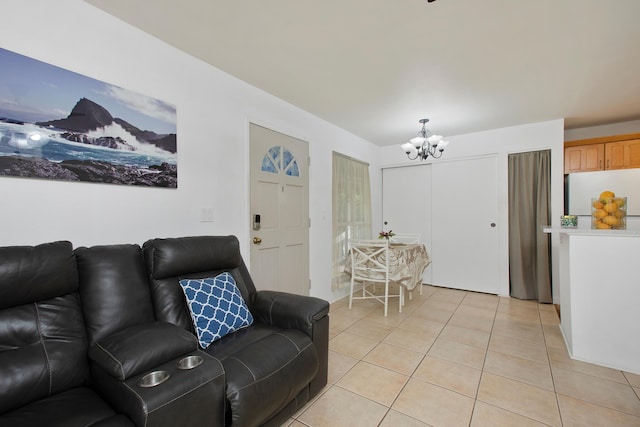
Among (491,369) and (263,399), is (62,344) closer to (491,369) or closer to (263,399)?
(263,399)

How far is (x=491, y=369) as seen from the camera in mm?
2135

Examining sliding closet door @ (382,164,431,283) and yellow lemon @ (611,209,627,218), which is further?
sliding closet door @ (382,164,431,283)

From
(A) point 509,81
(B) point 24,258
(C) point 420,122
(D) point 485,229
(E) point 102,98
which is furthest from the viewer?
(D) point 485,229

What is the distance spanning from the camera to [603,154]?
352 centimetres

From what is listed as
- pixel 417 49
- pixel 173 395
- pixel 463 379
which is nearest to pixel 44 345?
pixel 173 395

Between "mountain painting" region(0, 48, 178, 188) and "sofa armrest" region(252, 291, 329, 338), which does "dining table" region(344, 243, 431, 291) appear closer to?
"sofa armrest" region(252, 291, 329, 338)

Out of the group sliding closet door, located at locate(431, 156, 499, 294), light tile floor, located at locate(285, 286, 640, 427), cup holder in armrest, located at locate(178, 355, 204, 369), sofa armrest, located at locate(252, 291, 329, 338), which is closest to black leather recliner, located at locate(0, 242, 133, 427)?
cup holder in armrest, located at locate(178, 355, 204, 369)

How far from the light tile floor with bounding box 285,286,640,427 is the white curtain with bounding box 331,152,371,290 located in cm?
93

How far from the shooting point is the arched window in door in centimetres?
283

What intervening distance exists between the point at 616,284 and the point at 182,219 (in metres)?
3.30

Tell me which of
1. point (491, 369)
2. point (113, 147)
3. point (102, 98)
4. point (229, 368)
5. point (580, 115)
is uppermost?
point (580, 115)

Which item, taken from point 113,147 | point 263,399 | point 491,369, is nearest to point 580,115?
point 491,369

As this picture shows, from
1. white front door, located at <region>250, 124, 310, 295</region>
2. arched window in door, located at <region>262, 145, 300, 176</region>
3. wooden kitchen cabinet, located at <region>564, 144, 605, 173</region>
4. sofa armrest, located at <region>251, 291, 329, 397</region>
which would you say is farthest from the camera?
wooden kitchen cabinet, located at <region>564, 144, 605, 173</region>

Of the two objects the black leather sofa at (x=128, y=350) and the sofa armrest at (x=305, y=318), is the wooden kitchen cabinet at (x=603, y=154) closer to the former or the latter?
the sofa armrest at (x=305, y=318)
